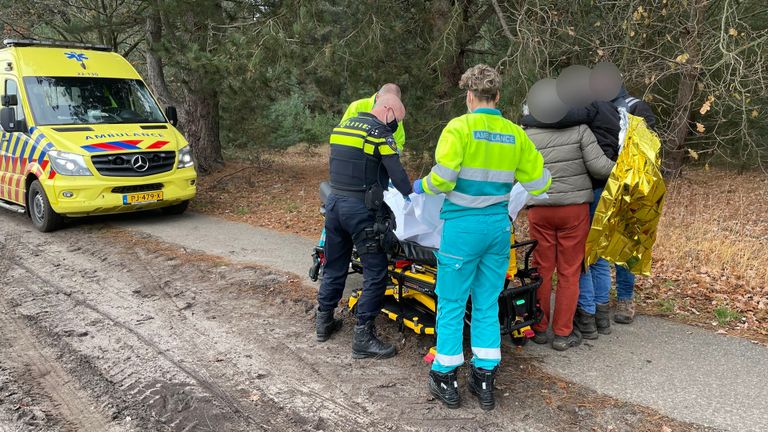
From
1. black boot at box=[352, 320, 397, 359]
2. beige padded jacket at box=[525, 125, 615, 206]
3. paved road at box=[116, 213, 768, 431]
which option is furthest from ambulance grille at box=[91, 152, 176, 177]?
paved road at box=[116, 213, 768, 431]

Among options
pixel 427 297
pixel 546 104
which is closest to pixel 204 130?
pixel 427 297

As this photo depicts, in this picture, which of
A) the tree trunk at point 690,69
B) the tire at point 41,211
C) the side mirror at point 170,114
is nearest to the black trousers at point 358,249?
the tree trunk at point 690,69

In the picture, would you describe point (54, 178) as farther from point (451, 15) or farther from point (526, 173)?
point (526, 173)

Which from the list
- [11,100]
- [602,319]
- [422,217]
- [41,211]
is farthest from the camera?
[11,100]

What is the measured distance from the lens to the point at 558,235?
174 inches

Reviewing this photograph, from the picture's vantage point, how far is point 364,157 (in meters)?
4.14

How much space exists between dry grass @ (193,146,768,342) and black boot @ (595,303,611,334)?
2.49 ft

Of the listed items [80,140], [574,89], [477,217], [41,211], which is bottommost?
[41,211]

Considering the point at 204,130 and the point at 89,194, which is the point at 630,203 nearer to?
the point at 89,194

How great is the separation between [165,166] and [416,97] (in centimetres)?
417

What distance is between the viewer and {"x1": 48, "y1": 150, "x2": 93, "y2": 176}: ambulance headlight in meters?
7.95

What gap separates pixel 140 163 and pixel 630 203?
6843 millimetres

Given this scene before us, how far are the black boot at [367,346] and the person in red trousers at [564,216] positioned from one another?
1.23 m

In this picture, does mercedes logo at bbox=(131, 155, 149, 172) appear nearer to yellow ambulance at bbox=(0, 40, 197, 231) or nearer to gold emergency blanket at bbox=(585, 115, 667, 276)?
yellow ambulance at bbox=(0, 40, 197, 231)
